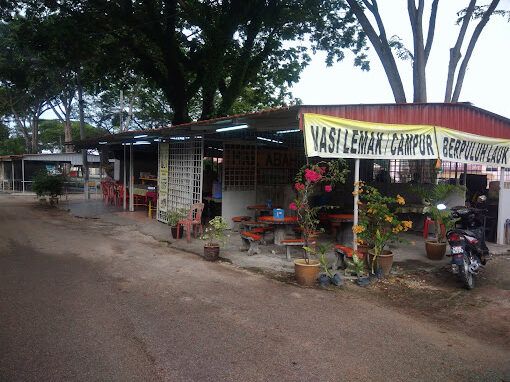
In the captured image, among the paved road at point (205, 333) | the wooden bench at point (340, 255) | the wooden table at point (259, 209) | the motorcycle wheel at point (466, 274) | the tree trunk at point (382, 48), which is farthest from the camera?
the tree trunk at point (382, 48)

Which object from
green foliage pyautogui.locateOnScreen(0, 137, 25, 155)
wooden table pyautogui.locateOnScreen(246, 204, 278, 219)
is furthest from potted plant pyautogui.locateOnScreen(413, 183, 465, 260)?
green foliage pyautogui.locateOnScreen(0, 137, 25, 155)

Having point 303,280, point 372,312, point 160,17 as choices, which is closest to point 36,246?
point 303,280

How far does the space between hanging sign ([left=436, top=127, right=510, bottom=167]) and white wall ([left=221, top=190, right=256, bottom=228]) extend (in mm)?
5203

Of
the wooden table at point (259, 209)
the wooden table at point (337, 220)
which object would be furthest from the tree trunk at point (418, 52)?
the wooden table at point (259, 209)

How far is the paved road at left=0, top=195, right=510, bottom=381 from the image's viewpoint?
3.18 m

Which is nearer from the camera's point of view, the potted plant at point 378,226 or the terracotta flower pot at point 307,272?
the terracotta flower pot at point 307,272

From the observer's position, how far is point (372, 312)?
463 cm

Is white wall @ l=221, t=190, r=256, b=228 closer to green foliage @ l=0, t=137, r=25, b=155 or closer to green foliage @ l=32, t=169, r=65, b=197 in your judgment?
green foliage @ l=32, t=169, r=65, b=197

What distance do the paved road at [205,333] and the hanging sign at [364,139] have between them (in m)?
2.17

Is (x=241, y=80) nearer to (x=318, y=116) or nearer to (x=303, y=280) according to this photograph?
(x=318, y=116)

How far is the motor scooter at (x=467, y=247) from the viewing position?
18.2 feet

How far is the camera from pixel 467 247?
5797 millimetres

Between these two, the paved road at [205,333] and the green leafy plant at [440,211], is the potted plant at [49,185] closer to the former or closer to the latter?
the paved road at [205,333]

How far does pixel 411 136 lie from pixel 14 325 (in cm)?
625
